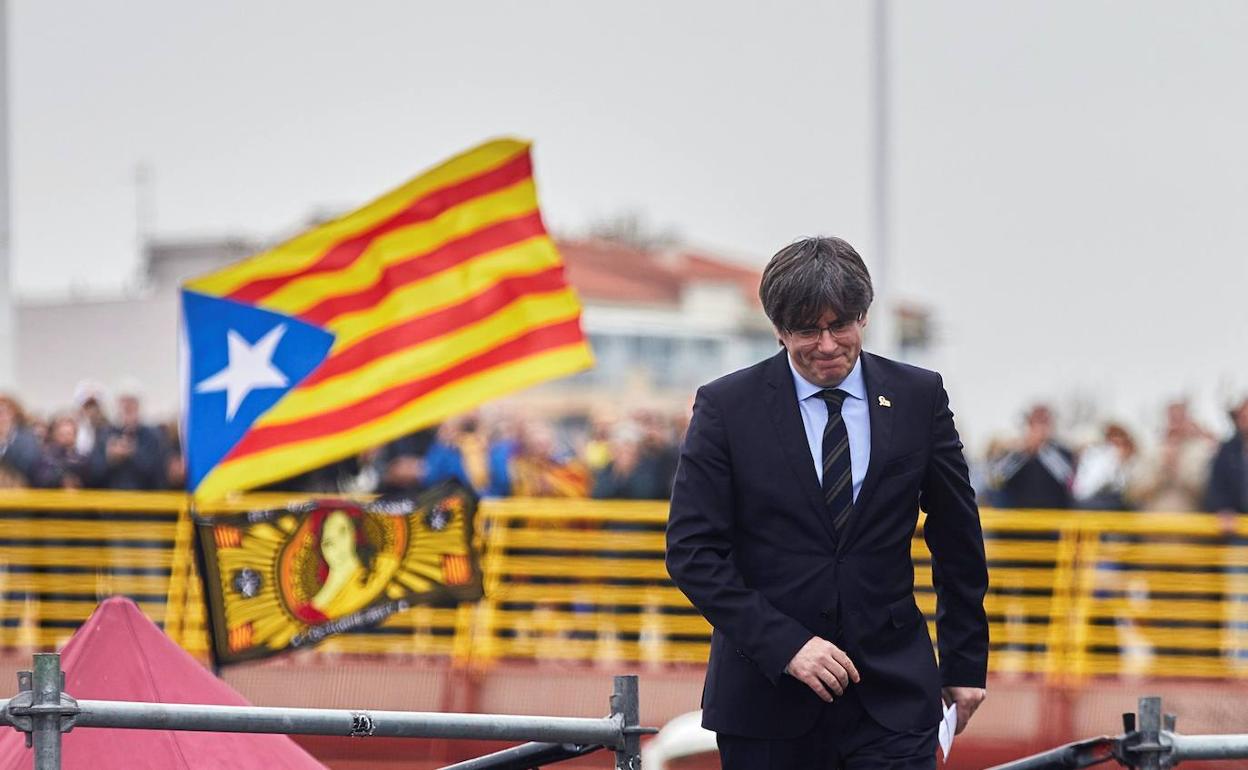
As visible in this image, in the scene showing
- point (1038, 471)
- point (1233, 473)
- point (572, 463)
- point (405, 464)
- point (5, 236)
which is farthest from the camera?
point (5, 236)

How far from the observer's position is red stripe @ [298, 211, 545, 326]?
29.0 ft

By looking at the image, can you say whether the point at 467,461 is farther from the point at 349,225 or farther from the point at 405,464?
the point at 349,225

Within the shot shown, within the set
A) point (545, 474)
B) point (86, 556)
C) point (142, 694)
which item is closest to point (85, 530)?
point (86, 556)

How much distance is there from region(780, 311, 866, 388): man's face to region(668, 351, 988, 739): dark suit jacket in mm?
77

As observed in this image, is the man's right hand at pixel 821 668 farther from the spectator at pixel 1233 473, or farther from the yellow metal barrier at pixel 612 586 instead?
the spectator at pixel 1233 473

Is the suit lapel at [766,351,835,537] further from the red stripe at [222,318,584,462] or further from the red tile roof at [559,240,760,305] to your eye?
the red tile roof at [559,240,760,305]

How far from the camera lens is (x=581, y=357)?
29.0 feet

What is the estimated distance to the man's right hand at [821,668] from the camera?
13.7ft

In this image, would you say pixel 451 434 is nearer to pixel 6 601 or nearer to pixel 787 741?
pixel 6 601

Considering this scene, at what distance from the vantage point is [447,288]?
29.6 feet

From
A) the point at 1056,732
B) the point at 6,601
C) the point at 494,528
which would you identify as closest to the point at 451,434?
the point at 494,528

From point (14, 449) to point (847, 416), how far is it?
35.2ft

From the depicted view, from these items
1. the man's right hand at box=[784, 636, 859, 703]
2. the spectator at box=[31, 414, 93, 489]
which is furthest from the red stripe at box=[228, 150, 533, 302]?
the spectator at box=[31, 414, 93, 489]

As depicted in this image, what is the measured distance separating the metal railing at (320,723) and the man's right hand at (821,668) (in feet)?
1.66
